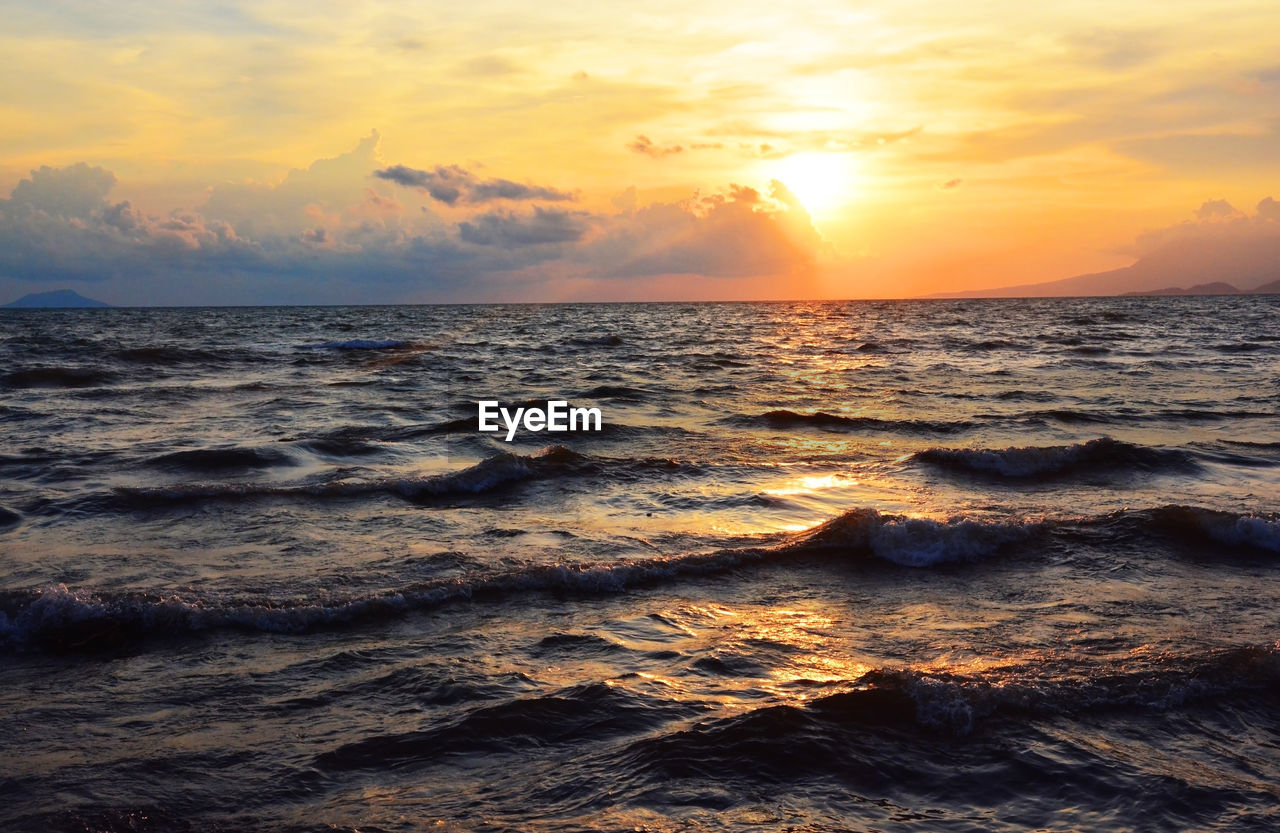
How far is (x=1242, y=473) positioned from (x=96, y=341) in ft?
177

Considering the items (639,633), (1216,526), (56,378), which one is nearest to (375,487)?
(639,633)

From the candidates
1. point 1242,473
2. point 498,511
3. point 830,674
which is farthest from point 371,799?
point 1242,473

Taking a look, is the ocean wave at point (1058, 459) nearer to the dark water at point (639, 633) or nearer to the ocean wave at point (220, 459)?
the dark water at point (639, 633)

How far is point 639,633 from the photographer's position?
7094 mm

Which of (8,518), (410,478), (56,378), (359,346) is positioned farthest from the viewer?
(359,346)

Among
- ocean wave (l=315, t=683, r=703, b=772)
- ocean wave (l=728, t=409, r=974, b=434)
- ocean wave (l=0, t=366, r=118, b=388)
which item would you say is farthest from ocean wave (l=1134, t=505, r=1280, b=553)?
ocean wave (l=0, t=366, r=118, b=388)

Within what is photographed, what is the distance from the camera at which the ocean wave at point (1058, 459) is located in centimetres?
1402

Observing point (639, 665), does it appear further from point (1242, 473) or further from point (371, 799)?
point (1242, 473)

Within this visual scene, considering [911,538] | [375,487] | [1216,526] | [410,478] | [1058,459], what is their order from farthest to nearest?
[1058,459] → [410,478] → [375,487] → [1216,526] → [911,538]

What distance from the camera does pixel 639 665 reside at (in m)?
6.41

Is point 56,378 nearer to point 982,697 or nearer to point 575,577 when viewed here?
point 575,577

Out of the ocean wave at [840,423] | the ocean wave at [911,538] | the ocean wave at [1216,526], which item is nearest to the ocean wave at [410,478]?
the ocean wave at [911,538]

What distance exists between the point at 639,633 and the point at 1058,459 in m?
9.99

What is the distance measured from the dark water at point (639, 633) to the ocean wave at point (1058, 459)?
0.06 meters
